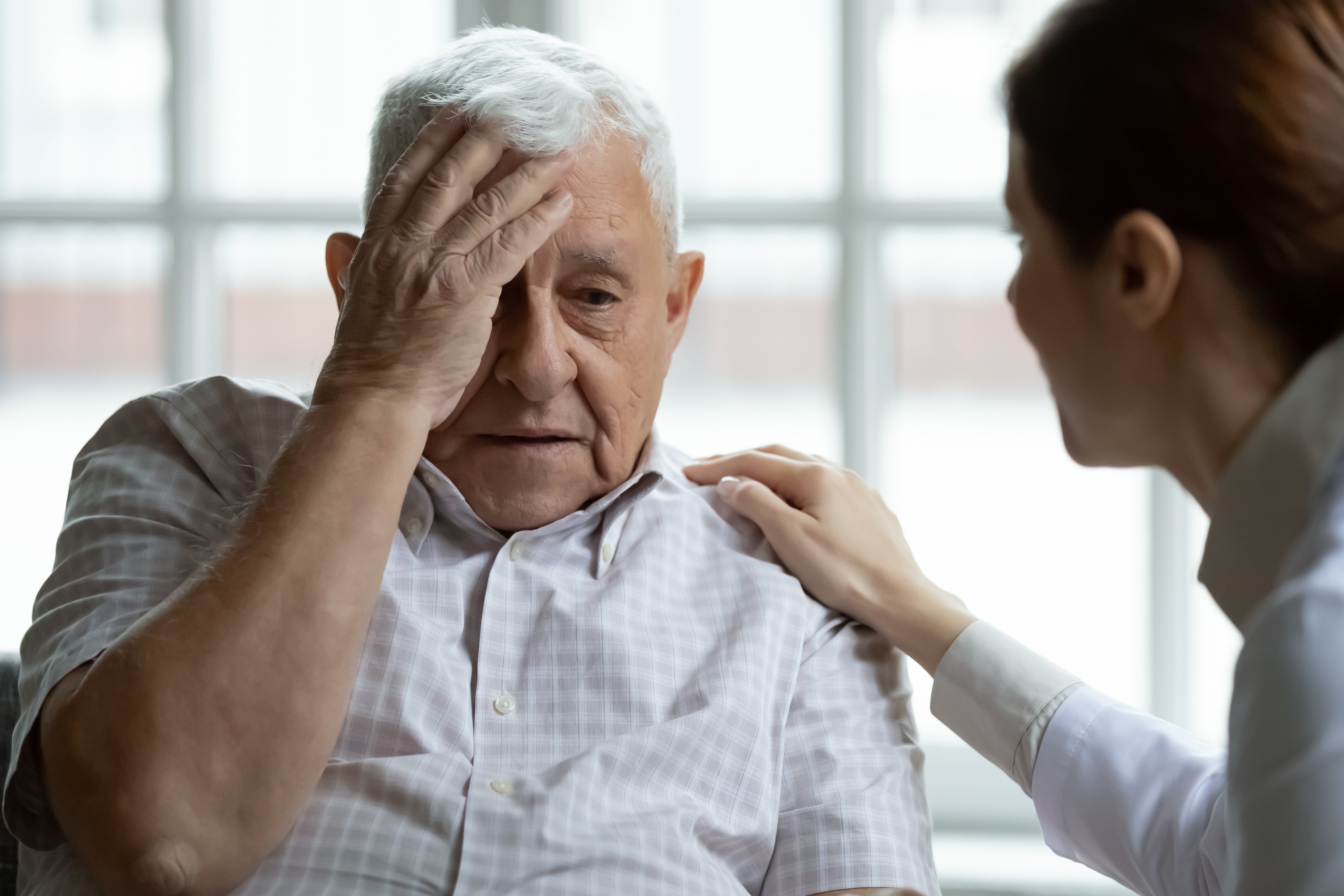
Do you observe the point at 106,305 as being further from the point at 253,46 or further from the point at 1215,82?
the point at 1215,82

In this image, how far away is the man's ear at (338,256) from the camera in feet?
4.89

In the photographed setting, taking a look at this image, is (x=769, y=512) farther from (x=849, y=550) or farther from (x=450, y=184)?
(x=450, y=184)

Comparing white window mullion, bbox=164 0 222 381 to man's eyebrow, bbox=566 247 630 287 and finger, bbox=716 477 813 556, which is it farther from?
finger, bbox=716 477 813 556

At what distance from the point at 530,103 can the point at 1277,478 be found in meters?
0.96

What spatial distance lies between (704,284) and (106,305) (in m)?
1.31

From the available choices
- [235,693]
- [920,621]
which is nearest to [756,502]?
[920,621]

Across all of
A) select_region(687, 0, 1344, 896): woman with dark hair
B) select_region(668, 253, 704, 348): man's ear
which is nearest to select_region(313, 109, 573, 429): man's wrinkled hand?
select_region(668, 253, 704, 348): man's ear

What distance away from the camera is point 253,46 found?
2.26 meters

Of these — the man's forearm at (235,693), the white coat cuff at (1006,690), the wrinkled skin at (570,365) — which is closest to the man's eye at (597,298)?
the wrinkled skin at (570,365)

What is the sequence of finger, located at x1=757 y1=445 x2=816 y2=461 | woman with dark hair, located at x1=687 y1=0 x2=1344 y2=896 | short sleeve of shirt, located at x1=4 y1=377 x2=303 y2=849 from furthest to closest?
finger, located at x1=757 y1=445 x2=816 y2=461 < short sleeve of shirt, located at x1=4 y1=377 x2=303 y2=849 < woman with dark hair, located at x1=687 y1=0 x2=1344 y2=896

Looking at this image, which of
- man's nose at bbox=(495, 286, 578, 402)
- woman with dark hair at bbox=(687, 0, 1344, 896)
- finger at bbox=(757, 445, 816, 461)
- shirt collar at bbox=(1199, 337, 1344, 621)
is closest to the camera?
woman with dark hair at bbox=(687, 0, 1344, 896)

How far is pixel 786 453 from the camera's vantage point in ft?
5.28

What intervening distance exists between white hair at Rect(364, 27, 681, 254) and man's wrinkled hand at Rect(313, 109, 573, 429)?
6 centimetres

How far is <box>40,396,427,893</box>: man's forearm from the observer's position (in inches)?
41.3
